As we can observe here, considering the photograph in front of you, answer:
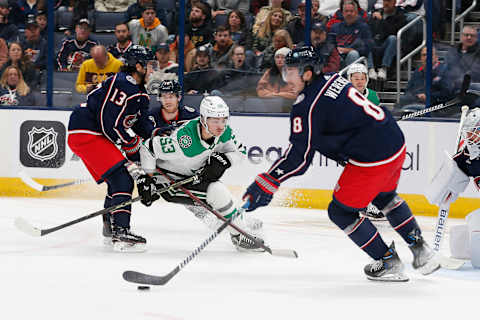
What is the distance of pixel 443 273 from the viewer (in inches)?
146

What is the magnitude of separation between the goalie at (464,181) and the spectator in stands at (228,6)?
10.4ft

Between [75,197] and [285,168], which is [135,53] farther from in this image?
[75,197]

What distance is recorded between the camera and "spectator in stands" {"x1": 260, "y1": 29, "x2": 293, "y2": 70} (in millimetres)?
6449

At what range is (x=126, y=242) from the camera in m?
4.14

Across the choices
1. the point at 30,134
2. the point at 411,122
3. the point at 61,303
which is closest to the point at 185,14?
the point at 30,134

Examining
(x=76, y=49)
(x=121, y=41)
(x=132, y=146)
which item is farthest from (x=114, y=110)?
(x=76, y=49)

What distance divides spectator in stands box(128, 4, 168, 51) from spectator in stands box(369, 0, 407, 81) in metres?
1.71

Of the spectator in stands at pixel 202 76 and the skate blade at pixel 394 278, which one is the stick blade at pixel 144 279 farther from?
the spectator in stands at pixel 202 76

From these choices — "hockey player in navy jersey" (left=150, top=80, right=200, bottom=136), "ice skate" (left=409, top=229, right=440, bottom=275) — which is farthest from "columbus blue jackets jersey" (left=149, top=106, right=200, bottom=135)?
"ice skate" (left=409, top=229, right=440, bottom=275)

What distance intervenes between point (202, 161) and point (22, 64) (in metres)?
3.20

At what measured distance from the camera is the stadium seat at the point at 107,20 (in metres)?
6.98

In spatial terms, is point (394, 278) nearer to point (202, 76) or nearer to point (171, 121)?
point (171, 121)

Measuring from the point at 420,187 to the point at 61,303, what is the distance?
3.72 metres

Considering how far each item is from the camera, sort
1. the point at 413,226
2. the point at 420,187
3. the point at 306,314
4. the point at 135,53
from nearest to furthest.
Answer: the point at 306,314
the point at 413,226
the point at 135,53
the point at 420,187
